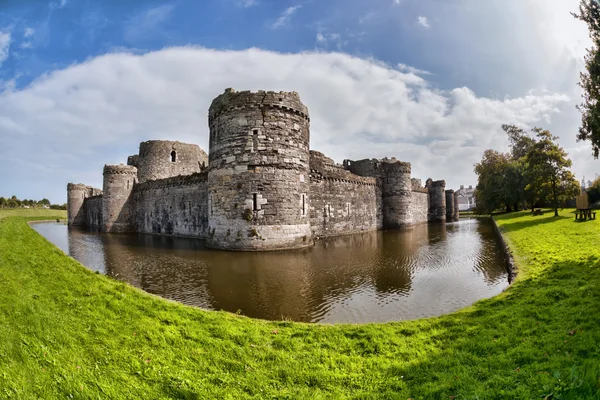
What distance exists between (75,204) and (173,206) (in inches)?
991

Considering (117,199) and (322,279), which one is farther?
(117,199)

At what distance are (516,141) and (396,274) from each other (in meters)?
53.7

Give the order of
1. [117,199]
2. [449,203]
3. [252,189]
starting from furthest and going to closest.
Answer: [449,203], [117,199], [252,189]

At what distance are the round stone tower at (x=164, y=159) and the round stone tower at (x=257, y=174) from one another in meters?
16.8

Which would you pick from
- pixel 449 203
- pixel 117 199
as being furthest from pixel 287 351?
pixel 449 203

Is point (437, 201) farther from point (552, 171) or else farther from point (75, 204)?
point (75, 204)

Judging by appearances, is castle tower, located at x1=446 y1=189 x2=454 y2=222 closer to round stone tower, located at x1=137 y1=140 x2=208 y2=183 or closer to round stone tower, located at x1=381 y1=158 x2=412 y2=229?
round stone tower, located at x1=381 y1=158 x2=412 y2=229

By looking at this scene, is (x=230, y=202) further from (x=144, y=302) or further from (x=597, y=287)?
(x=597, y=287)

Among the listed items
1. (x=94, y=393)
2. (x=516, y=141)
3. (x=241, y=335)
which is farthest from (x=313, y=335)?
(x=516, y=141)

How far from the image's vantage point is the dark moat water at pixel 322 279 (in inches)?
276

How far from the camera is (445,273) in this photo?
1024cm

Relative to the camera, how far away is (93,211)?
3953 centimetres

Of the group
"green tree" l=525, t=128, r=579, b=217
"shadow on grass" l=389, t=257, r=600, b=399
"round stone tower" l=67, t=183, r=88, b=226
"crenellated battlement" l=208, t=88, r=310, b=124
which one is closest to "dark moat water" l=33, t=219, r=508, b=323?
"shadow on grass" l=389, t=257, r=600, b=399

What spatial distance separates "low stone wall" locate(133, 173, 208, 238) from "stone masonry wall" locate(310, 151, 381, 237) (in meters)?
7.57
